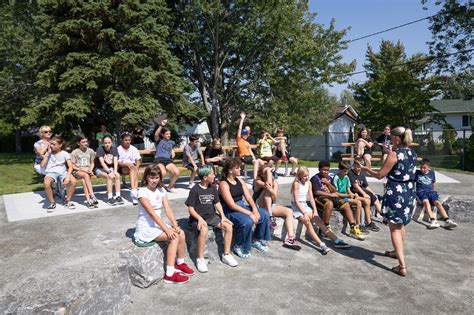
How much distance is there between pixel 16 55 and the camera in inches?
864

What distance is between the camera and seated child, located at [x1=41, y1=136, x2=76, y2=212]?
6.54 meters

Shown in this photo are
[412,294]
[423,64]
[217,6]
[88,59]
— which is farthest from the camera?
[423,64]

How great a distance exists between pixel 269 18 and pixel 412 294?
17.5m

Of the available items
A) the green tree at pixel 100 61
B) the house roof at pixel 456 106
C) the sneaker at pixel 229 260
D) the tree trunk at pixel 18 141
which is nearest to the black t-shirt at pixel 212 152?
the sneaker at pixel 229 260

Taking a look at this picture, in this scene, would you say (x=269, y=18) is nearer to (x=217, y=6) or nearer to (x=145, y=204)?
(x=217, y=6)

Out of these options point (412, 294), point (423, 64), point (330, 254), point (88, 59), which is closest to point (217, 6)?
point (88, 59)

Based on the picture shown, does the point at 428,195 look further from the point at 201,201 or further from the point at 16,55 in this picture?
the point at 16,55

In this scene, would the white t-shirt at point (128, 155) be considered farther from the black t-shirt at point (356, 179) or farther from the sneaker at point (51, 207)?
the black t-shirt at point (356, 179)

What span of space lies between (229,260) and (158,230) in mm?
1046

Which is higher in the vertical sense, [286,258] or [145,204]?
[145,204]

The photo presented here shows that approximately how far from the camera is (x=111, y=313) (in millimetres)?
3523

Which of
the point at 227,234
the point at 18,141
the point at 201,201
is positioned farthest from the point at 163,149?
the point at 18,141

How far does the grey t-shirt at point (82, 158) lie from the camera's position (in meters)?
7.11

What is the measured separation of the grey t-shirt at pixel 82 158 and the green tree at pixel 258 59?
13.3 meters
